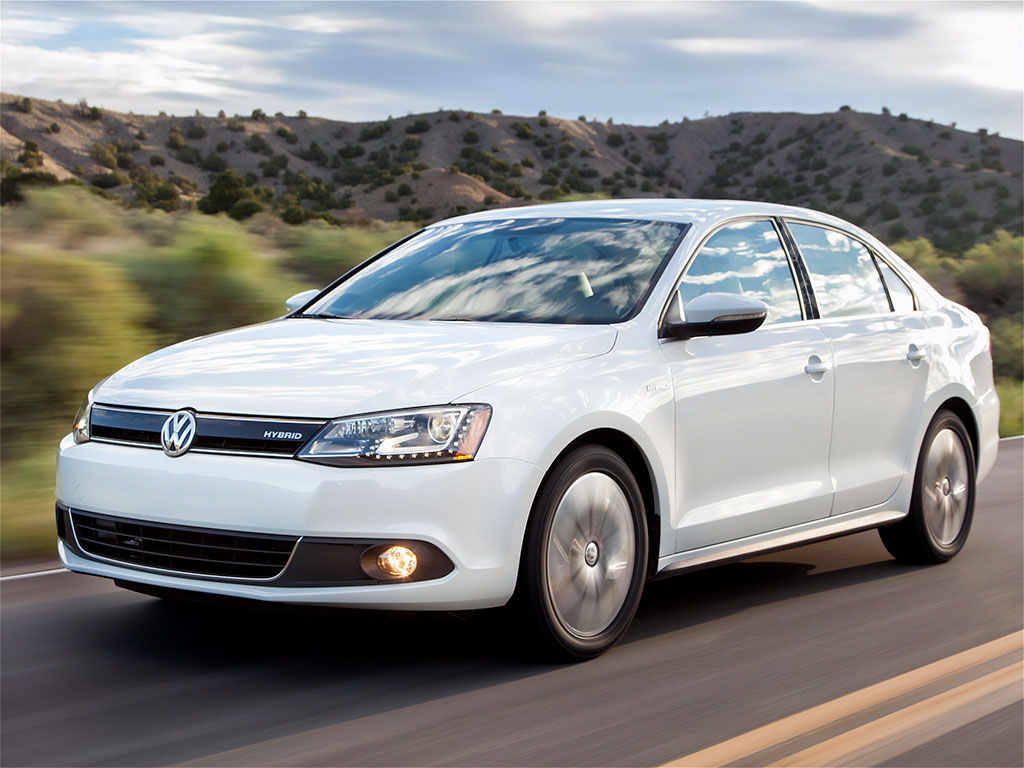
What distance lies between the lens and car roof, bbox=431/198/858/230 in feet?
19.0

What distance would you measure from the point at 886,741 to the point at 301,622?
7.43 feet

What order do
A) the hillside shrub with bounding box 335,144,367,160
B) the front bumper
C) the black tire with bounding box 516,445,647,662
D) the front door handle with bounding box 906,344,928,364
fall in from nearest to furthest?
the front bumper
the black tire with bounding box 516,445,647,662
the front door handle with bounding box 906,344,928,364
the hillside shrub with bounding box 335,144,367,160

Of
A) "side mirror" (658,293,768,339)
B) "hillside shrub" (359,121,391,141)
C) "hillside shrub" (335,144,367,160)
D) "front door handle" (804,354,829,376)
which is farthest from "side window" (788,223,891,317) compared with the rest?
"hillside shrub" (359,121,391,141)

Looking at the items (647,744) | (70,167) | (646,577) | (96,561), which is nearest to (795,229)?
(646,577)

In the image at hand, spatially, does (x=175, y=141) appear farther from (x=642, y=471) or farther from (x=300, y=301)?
(x=642, y=471)

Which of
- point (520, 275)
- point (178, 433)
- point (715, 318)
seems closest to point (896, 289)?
point (715, 318)

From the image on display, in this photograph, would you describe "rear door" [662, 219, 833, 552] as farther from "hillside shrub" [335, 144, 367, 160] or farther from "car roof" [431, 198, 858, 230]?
"hillside shrub" [335, 144, 367, 160]

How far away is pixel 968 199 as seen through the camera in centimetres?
6956

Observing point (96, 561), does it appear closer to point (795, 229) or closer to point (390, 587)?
point (390, 587)

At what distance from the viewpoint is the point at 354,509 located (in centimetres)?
426

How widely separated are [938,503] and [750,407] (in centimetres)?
180

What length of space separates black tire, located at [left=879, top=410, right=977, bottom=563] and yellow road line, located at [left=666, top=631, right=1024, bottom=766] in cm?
129

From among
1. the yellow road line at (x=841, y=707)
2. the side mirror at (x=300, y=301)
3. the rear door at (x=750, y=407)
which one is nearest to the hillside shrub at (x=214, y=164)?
the side mirror at (x=300, y=301)

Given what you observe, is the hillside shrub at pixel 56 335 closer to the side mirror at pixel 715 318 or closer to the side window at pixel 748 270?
the side window at pixel 748 270
